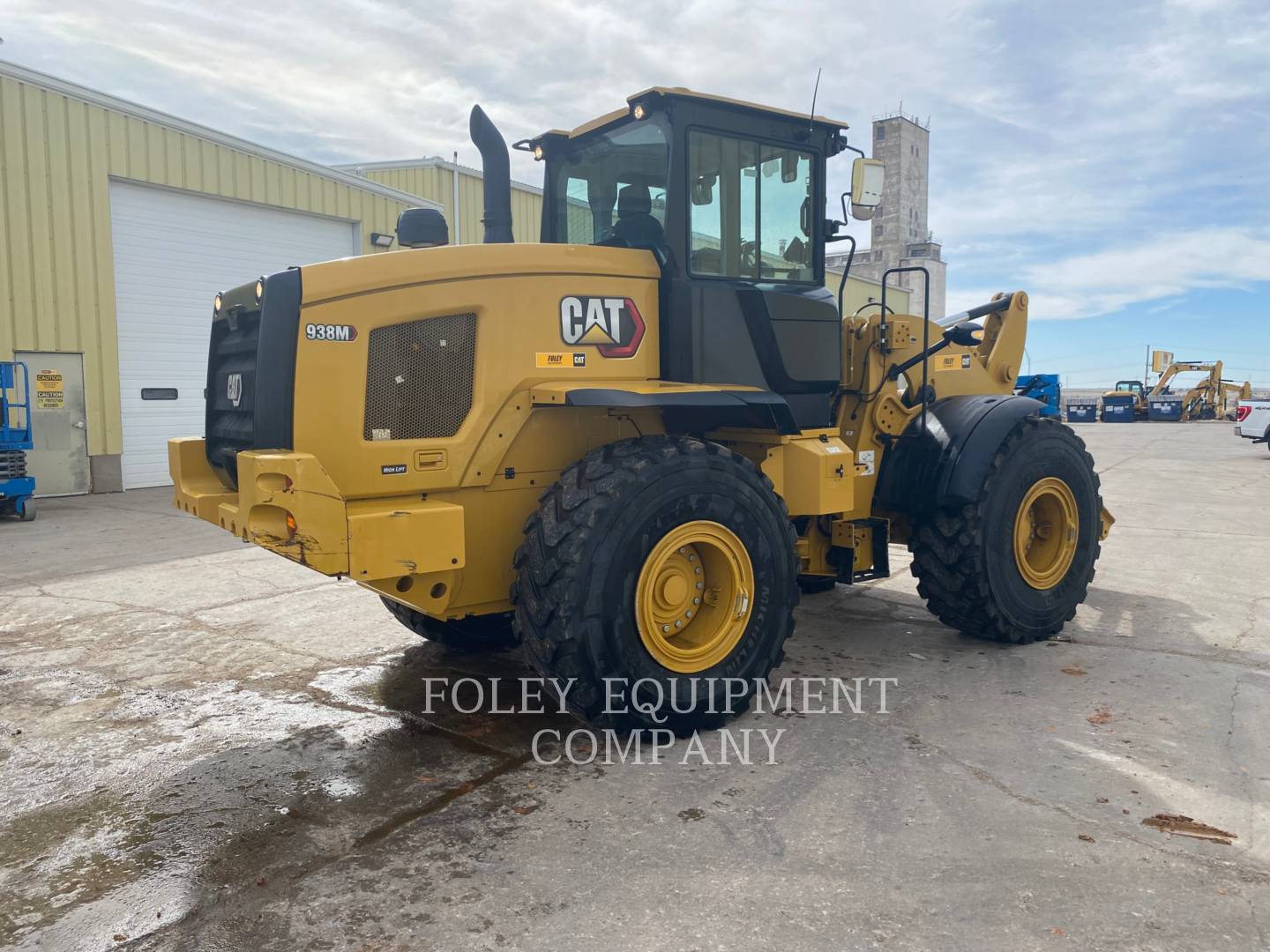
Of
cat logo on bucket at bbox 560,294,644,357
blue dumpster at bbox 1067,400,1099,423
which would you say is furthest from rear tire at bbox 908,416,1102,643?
blue dumpster at bbox 1067,400,1099,423

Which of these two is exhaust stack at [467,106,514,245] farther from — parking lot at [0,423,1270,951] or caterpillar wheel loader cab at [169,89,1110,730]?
parking lot at [0,423,1270,951]

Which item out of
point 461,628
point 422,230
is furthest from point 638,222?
point 461,628

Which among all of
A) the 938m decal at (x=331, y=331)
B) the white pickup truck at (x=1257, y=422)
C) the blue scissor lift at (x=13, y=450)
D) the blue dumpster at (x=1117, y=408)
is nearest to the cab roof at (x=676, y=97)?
the 938m decal at (x=331, y=331)

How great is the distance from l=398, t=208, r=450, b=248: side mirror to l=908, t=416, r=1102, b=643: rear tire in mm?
3123

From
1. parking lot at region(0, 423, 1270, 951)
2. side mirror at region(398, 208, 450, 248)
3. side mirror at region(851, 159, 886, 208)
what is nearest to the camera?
parking lot at region(0, 423, 1270, 951)

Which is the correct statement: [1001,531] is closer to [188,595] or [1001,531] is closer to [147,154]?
[188,595]

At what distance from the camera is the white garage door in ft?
46.3

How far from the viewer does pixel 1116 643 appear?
569cm

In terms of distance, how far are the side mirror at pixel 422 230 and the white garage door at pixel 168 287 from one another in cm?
1040

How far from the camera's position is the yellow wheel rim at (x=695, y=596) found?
409 cm

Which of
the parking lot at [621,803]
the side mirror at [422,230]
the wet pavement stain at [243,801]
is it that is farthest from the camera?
the side mirror at [422,230]

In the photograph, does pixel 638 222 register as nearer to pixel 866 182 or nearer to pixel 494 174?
pixel 494 174

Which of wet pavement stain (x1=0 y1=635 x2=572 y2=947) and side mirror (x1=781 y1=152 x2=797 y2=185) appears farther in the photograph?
side mirror (x1=781 y1=152 x2=797 y2=185)

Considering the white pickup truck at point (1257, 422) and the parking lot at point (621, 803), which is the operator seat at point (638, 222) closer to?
the parking lot at point (621, 803)
